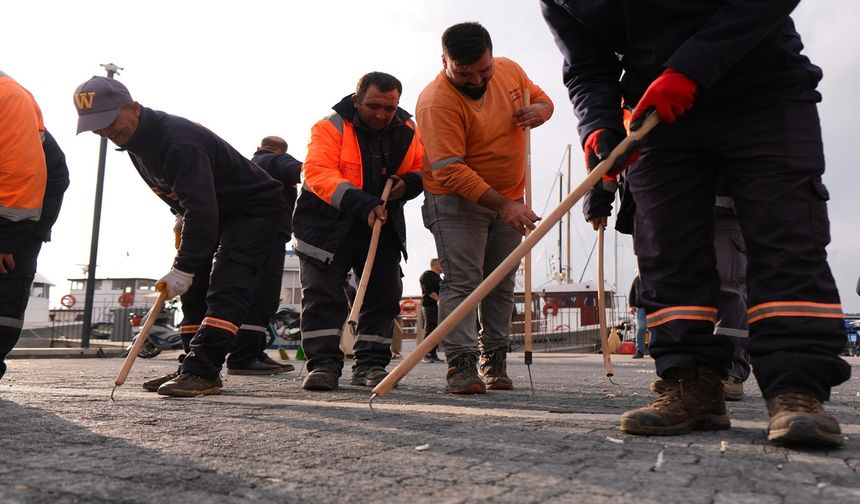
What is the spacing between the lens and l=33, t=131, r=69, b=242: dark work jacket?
14.3 ft

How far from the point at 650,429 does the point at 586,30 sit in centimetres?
152

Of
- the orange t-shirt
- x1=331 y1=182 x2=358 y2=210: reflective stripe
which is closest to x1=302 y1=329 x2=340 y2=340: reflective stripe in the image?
x1=331 y1=182 x2=358 y2=210: reflective stripe

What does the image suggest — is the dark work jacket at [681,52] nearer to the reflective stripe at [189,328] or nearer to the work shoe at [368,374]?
the work shoe at [368,374]

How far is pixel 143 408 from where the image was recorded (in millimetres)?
3061

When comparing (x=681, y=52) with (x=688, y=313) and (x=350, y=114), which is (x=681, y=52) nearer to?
(x=688, y=313)

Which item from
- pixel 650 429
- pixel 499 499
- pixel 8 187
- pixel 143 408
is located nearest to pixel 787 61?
pixel 650 429

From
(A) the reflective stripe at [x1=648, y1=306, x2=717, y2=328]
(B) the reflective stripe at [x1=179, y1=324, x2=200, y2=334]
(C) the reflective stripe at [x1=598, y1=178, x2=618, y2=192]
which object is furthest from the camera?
(B) the reflective stripe at [x1=179, y1=324, x2=200, y2=334]

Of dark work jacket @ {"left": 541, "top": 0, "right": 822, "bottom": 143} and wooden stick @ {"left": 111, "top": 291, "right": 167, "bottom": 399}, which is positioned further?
wooden stick @ {"left": 111, "top": 291, "right": 167, "bottom": 399}

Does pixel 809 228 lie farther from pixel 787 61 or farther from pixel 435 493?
pixel 435 493

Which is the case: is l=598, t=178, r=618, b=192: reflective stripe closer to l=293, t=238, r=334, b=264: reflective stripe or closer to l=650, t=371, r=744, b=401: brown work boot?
l=650, t=371, r=744, b=401: brown work boot

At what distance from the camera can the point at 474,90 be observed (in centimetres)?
420

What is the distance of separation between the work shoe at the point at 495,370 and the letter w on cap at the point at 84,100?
2548 millimetres

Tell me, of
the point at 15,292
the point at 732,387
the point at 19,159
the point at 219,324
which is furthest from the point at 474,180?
the point at 15,292

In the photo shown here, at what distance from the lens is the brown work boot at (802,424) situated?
1971mm
